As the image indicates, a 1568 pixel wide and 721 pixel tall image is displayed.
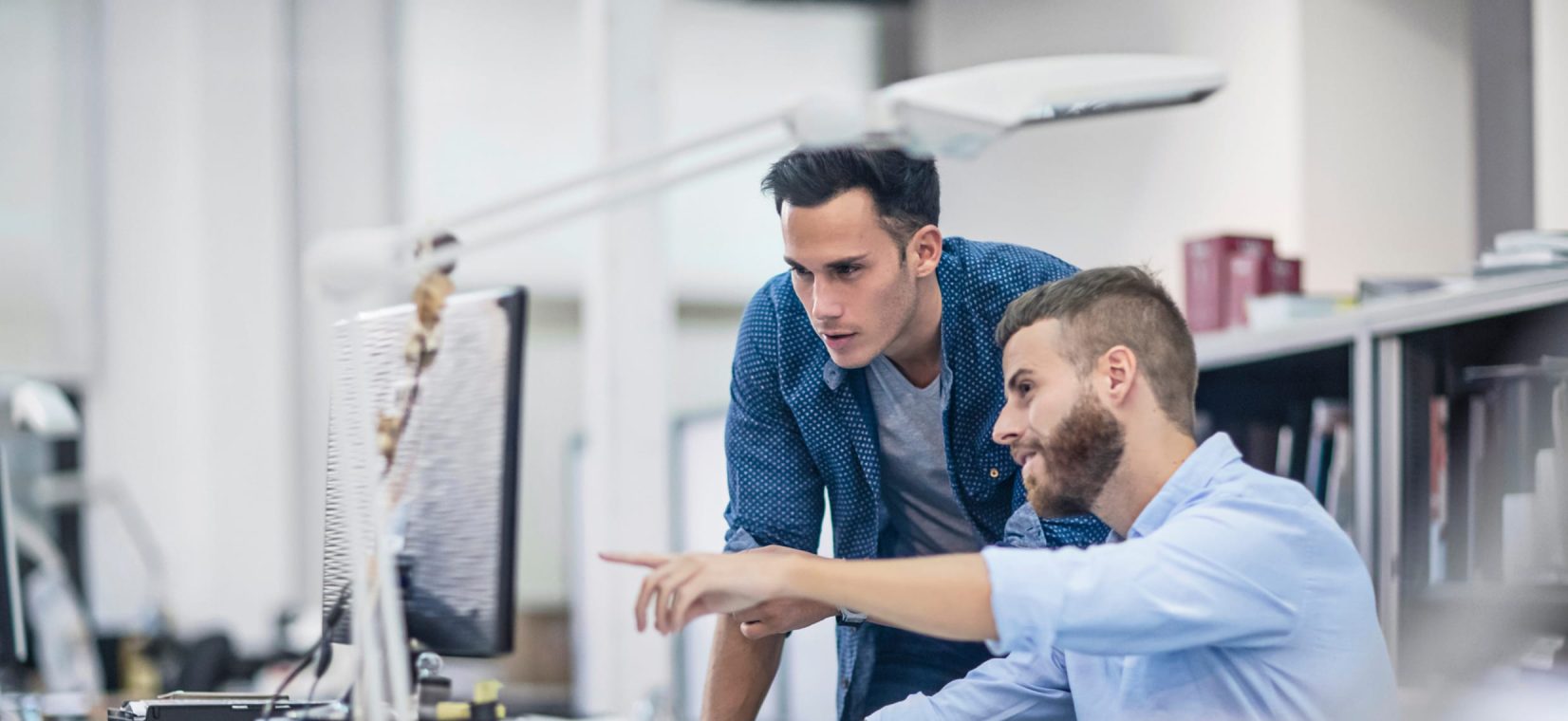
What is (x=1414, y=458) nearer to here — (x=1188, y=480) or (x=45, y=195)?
(x=1188, y=480)

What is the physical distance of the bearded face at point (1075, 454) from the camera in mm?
1374

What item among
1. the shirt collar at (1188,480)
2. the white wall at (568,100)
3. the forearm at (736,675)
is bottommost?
the forearm at (736,675)

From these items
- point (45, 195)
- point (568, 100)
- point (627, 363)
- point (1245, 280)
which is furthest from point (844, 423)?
point (45, 195)

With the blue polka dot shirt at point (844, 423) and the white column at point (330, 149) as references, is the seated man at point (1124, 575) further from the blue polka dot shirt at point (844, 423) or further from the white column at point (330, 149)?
the white column at point (330, 149)

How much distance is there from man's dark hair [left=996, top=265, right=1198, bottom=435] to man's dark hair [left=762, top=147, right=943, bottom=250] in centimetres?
32

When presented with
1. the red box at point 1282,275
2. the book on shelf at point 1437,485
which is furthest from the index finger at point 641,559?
the red box at point 1282,275

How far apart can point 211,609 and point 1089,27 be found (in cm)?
375

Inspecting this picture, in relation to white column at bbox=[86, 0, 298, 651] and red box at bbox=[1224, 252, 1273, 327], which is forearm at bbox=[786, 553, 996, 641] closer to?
red box at bbox=[1224, 252, 1273, 327]

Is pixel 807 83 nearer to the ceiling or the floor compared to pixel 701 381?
nearer to the ceiling

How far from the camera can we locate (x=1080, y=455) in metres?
1.38

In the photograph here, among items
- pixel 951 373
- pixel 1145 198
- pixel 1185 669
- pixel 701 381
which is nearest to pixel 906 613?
pixel 1185 669

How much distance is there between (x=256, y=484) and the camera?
5.45m

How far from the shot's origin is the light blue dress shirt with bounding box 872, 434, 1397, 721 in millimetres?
1182

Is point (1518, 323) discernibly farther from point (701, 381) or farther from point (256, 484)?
point (256, 484)
